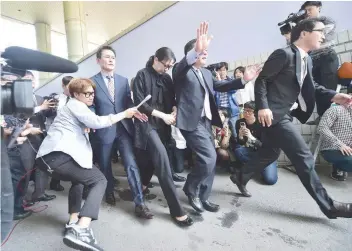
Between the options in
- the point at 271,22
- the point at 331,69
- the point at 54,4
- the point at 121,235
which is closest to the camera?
the point at 121,235

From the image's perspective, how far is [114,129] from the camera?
6.59 feet

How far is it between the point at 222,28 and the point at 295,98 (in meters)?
2.10

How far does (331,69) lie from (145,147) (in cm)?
219

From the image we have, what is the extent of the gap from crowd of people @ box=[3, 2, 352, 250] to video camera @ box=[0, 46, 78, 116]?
26.8 inches

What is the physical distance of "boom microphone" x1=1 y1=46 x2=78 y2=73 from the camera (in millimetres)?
808

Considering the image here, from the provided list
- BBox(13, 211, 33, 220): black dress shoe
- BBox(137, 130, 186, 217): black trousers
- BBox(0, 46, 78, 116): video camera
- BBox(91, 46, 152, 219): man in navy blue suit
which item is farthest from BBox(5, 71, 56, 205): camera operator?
BBox(0, 46, 78, 116): video camera

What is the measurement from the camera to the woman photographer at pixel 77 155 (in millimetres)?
1444

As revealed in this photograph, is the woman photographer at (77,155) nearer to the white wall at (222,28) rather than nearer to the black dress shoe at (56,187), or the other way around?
the black dress shoe at (56,187)

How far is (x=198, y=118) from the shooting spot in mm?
1828

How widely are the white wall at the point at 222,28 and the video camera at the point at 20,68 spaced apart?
2951mm

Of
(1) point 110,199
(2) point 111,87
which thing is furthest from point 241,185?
(2) point 111,87

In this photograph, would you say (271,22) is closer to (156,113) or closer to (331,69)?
(331,69)

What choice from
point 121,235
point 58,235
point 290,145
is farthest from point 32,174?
point 290,145

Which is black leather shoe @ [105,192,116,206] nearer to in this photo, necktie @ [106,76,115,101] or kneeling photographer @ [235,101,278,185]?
necktie @ [106,76,115,101]
